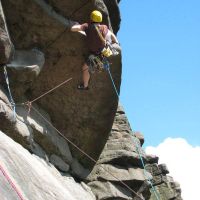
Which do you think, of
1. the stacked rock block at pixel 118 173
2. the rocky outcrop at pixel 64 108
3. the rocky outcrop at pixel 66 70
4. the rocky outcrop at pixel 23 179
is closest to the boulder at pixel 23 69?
the rocky outcrop at pixel 64 108

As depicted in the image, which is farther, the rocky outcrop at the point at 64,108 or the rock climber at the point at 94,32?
the rock climber at the point at 94,32

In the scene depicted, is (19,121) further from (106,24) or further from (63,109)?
(106,24)

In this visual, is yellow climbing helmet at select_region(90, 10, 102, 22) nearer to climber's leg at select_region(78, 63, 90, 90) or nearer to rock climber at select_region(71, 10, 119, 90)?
rock climber at select_region(71, 10, 119, 90)

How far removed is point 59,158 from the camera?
13797 mm

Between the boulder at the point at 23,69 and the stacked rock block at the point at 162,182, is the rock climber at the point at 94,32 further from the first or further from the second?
the stacked rock block at the point at 162,182

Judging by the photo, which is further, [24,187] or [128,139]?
[128,139]

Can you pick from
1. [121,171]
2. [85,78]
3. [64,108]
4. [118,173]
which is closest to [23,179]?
[85,78]

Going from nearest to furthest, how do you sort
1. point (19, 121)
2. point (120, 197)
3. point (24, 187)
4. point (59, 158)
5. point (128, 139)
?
point (24, 187), point (19, 121), point (59, 158), point (120, 197), point (128, 139)

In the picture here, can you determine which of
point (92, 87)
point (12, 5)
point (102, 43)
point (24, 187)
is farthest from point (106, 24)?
point (24, 187)

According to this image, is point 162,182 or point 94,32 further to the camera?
point 162,182

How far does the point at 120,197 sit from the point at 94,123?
269 cm

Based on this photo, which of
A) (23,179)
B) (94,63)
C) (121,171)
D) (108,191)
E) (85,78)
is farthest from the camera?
(121,171)

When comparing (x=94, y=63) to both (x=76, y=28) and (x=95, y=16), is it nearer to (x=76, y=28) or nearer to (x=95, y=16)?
(x=76, y=28)

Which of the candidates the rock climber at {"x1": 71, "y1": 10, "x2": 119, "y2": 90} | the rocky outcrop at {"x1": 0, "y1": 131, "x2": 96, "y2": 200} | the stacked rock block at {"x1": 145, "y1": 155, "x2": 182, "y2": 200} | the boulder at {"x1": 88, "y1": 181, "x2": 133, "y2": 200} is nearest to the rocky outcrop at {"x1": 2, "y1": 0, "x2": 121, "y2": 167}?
the rock climber at {"x1": 71, "y1": 10, "x2": 119, "y2": 90}
